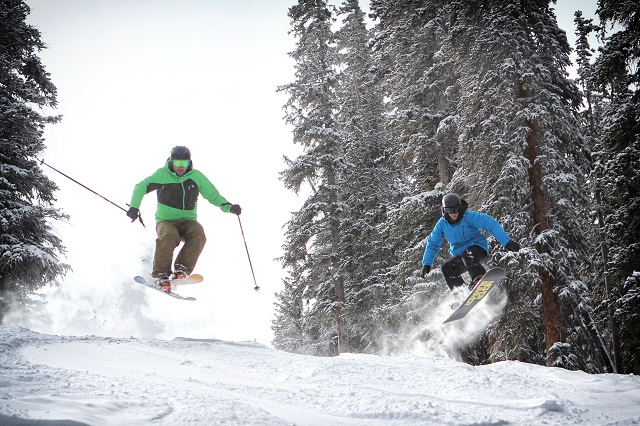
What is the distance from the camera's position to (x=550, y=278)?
10492 mm

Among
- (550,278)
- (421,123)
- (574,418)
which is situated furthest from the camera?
(421,123)

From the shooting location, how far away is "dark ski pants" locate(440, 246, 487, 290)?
787cm

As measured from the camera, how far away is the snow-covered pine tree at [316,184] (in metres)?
17.5

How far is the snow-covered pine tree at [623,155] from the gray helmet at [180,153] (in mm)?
9382

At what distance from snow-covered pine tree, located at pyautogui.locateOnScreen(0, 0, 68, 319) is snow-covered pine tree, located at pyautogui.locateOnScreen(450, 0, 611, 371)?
12.2 metres

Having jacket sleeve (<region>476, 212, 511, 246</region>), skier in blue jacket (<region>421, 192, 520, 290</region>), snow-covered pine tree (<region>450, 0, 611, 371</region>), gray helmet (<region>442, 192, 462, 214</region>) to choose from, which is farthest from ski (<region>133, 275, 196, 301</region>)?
snow-covered pine tree (<region>450, 0, 611, 371</region>)

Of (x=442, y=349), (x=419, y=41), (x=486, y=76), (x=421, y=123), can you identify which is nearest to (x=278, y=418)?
(x=486, y=76)

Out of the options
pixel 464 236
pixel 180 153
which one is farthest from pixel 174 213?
pixel 464 236

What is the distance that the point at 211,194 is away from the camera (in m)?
8.14

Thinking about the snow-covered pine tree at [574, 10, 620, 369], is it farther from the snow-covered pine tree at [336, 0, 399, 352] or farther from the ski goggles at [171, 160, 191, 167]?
the ski goggles at [171, 160, 191, 167]

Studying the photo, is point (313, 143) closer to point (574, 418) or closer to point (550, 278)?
point (550, 278)

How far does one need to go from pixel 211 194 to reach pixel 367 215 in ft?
36.7

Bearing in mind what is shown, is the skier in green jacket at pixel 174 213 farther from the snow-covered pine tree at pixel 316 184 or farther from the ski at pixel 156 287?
the snow-covered pine tree at pixel 316 184

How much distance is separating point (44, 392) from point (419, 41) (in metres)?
14.6
